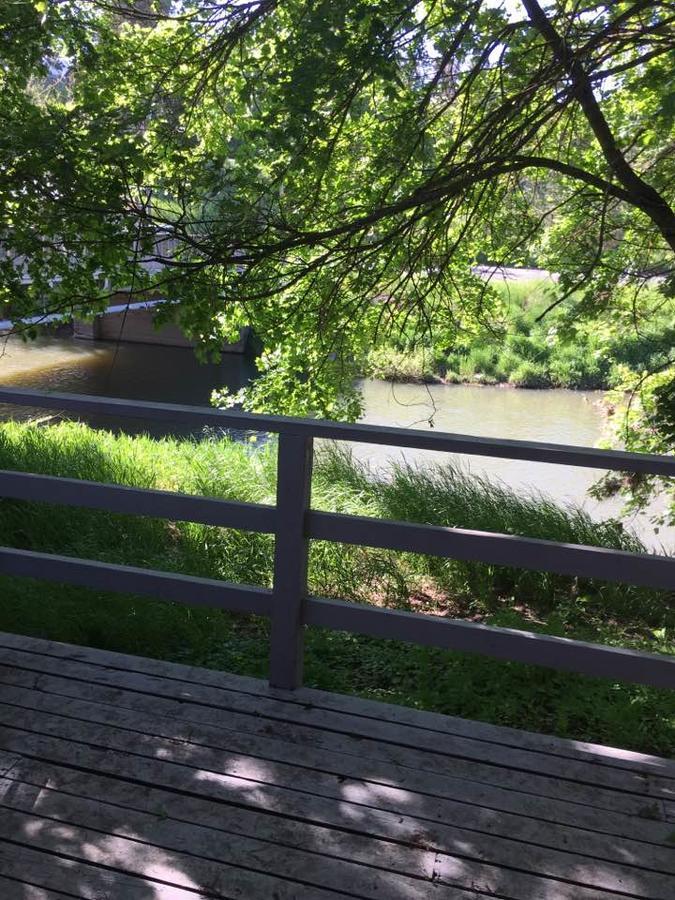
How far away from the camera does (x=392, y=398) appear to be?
43.0 ft

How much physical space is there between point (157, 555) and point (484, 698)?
7.87ft

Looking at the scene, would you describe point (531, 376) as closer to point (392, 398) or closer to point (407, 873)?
point (392, 398)

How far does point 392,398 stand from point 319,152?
8860 millimetres

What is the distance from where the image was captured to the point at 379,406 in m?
16.0

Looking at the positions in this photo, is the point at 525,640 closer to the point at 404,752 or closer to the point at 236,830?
the point at 404,752

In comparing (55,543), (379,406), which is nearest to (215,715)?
(55,543)

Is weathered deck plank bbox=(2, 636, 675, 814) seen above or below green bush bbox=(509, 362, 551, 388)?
below

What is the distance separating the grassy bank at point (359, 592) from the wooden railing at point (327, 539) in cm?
81

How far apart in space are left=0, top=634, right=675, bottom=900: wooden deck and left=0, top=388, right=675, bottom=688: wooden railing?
266mm

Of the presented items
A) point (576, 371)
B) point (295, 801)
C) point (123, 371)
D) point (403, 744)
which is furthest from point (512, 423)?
point (295, 801)

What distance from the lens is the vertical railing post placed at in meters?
2.59

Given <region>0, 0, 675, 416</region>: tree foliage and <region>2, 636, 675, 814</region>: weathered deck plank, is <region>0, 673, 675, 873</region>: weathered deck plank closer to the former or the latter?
<region>2, 636, 675, 814</region>: weathered deck plank

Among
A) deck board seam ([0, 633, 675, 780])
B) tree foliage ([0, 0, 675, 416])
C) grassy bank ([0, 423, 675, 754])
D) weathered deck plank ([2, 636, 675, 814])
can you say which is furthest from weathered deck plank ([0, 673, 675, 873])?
tree foliage ([0, 0, 675, 416])

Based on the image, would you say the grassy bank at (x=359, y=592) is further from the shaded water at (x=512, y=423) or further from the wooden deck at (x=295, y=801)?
the shaded water at (x=512, y=423)
